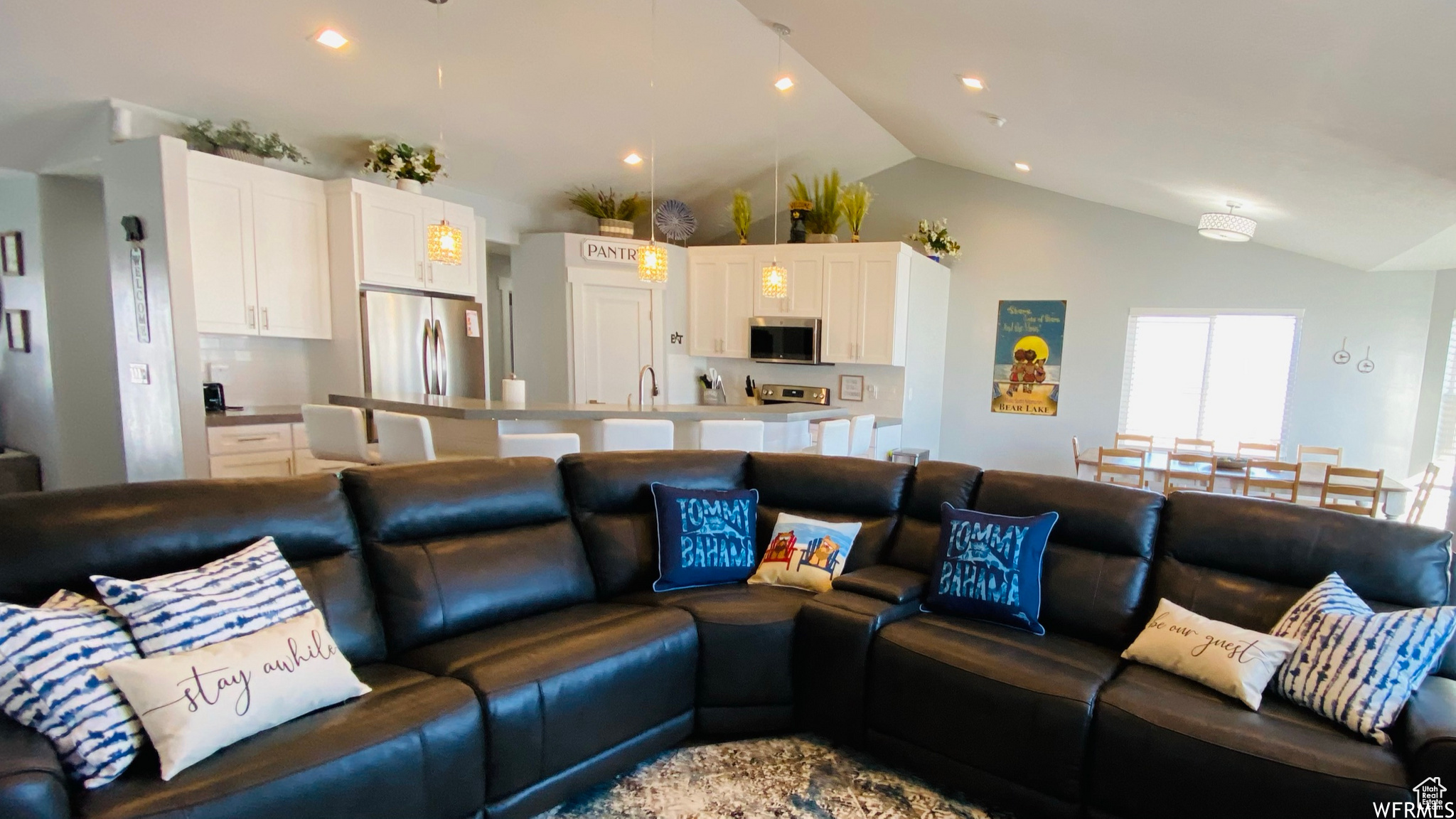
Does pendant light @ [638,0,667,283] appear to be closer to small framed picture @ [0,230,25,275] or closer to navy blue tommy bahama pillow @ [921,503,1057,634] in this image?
navy blue tommy bahama pillow @ [921,503,1057,634]

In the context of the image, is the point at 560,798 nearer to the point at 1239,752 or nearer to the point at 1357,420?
the point at 1239,752

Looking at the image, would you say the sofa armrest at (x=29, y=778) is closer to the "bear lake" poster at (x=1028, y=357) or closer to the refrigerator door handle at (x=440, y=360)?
the refrigerator door handle at (x=440, y=360)

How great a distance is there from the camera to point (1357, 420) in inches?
218

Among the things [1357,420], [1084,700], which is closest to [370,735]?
[1084,700]

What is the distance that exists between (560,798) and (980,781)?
1301 millimetres

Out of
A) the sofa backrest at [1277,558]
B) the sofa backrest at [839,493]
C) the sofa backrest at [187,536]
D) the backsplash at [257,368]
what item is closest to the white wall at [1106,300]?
the sofa backrest at [839,493]

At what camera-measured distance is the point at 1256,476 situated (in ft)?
16.2

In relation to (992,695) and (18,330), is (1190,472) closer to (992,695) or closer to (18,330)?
(992,695)

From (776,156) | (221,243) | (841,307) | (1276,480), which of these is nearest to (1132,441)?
(1276,480)

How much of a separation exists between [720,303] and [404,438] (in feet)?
13.1

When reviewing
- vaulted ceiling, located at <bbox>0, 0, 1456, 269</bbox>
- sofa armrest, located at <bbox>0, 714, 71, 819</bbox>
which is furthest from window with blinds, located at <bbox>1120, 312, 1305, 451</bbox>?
sofa armrest, located at <bbox>0, 714, 71, 819</bbox>

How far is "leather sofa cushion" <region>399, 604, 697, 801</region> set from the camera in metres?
1.91

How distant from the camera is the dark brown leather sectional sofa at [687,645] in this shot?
1.61 m

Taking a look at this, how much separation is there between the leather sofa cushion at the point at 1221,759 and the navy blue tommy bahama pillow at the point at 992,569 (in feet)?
1.41
